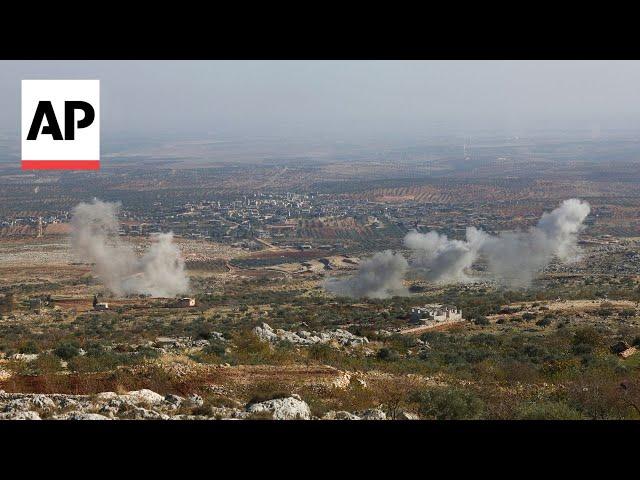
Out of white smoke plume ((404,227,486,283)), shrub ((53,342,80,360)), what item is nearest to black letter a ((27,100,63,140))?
shrub ((53,342,80,360))

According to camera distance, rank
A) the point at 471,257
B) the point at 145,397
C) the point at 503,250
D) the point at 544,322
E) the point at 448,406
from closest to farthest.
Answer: the point at 448,406
the point at 145,397
the point at 544,322
the point at 471,257
the point at 503,250

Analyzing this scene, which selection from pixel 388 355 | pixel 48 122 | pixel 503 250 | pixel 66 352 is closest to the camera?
pixel 48 122

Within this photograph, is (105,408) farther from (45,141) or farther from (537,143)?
(537,143)

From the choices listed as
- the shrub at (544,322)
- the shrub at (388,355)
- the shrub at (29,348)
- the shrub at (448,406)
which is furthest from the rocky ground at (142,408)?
the shrub at (544,322)

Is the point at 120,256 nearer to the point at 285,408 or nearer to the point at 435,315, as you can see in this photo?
the point at 435,315

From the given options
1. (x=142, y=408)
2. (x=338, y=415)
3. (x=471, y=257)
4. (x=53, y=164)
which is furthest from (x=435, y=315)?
(x=471, y=257)

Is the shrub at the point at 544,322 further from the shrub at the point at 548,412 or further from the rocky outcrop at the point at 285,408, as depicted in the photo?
the rocky outcrop at the point at 285,408

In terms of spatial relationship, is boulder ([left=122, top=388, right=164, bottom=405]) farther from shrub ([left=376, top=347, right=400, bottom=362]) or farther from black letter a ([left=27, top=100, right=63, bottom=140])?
shrub ([left=376, top=347, right=400, bottom=362])
